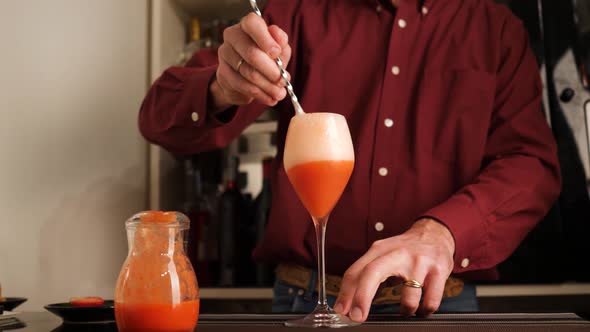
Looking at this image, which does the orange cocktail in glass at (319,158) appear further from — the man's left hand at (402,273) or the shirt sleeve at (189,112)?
the shirt sleeve at (189,112)

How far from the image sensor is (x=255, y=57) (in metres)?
0.84

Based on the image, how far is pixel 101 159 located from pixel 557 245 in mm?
1233

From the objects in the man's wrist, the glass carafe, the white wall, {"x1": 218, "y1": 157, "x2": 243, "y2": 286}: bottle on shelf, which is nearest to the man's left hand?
the glass carafe

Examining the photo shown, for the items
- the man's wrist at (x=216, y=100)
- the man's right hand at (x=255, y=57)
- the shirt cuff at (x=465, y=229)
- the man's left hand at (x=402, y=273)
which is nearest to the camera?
the man's left hand at (x=402, y=273)

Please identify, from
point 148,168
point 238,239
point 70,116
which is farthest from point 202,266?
point 70,116

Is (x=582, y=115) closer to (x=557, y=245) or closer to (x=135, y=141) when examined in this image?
(x=557, y=245)

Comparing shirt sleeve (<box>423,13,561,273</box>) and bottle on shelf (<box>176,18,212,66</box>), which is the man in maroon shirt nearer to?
shirt sleeve (<box>423,13,561,273</box>)

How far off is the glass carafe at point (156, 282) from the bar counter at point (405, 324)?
6 cm

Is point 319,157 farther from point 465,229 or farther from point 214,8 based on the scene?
point 214,8

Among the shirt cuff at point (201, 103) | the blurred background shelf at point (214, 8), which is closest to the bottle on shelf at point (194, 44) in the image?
the blurred background shelf at point (214, 8)

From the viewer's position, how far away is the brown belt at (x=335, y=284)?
1.10 metres

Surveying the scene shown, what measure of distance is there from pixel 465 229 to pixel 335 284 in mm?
284

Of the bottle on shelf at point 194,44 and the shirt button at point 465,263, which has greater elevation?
the bottle on shelf at point 194,44

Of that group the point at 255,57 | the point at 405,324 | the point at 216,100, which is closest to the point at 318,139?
the point at 255,57
